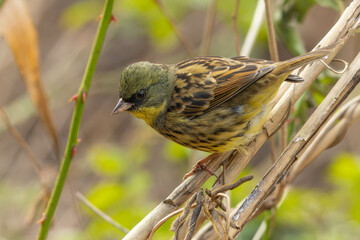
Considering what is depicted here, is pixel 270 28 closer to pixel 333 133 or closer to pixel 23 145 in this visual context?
pixel 333 133

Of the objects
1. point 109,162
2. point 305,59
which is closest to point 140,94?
point 305,59

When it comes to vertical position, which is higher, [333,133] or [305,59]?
[305,59]

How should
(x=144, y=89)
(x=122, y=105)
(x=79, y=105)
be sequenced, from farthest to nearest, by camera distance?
1. (x=144, y=89)
2. (x=122, y=105)
3. (x=79, y=105)

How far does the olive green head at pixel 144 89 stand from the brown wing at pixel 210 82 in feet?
0.23

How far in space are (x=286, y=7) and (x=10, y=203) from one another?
3078mm

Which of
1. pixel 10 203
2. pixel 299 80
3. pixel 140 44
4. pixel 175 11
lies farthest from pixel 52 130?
pixel 140 44

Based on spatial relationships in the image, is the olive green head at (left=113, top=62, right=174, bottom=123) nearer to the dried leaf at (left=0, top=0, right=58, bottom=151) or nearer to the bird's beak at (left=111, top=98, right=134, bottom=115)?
the bird's beak at (left=111, top=98, right=134, bottom=115)

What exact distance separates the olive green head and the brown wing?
0.07 meters

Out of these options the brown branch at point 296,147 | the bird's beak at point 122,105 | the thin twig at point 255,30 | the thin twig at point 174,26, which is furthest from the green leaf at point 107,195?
the brown branch at point 296,147

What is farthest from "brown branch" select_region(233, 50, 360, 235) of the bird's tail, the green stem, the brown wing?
the green stem

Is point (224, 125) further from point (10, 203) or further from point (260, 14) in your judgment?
point (10, 203)

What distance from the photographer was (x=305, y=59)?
7.47ft

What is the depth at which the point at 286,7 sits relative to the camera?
2.81 m

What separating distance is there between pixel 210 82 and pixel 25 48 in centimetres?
100
